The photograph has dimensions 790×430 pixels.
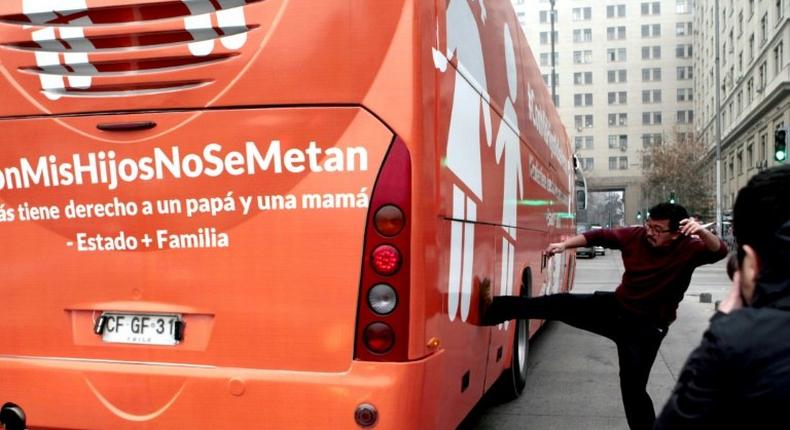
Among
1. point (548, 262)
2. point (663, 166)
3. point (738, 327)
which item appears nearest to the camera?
point (738, 327)

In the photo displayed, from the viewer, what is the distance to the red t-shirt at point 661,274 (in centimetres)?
443

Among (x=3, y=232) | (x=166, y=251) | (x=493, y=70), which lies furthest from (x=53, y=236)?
(x=493, y=70)

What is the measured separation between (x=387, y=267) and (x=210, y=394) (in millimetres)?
1024

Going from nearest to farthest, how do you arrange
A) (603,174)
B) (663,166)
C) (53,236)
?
(53,236) < (663,166) < (603,174)

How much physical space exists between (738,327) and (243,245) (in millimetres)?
2300

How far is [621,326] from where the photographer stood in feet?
15.1

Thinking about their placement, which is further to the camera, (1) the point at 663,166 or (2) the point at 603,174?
(2) the point at 603,174

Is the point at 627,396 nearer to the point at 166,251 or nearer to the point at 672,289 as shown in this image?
the point at 672,289

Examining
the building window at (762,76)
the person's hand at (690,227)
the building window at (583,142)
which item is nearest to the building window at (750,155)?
the building window at (762,76)

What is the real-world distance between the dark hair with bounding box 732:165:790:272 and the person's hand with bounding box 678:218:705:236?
9.12 ft

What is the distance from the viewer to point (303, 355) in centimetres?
316

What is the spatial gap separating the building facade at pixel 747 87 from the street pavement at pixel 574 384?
930 inches

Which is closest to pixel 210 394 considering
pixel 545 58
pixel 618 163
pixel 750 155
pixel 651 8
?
pixel 750 155

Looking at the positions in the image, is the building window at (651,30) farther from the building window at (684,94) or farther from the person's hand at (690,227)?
the person's hand at (690,227)
